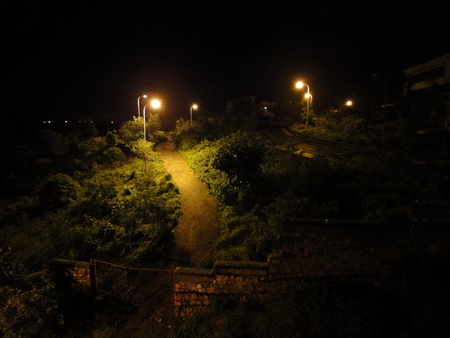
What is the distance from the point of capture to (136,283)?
8.14 metres

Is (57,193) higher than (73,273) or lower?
higher

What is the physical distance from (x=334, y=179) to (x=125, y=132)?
72.9 feet

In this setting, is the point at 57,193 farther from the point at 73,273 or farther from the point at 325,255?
the point at 325,255

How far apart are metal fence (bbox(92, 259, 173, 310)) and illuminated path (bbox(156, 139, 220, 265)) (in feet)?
5.47

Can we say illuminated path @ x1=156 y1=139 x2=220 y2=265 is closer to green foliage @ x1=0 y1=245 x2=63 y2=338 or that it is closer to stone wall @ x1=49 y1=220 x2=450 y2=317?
stone wall @ x1=49 y1=220 x2=450 y2=317

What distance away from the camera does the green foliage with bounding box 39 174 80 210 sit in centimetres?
1615

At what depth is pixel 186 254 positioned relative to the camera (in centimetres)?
983

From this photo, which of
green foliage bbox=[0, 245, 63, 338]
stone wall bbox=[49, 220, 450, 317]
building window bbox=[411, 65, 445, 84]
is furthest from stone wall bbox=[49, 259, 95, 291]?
building window bbox=[411, 65, 445, 84]

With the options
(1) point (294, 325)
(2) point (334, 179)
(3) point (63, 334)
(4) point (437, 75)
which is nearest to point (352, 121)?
(4) point (437, 75)

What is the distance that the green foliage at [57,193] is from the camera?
1615 cm

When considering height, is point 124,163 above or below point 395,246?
above

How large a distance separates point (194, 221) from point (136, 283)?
4.32m

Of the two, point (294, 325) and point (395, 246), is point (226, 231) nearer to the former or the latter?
point (294, 325)

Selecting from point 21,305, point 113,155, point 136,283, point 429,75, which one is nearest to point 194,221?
point 136,283
